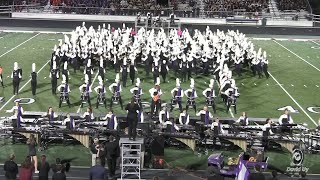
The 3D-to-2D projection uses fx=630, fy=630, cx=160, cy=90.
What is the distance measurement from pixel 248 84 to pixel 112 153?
40.2ft

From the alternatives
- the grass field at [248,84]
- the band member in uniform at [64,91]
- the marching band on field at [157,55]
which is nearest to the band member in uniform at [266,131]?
the grass field at [248,84]

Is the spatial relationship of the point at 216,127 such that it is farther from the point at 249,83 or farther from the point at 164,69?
the point at 249,83

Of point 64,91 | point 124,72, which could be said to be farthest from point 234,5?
point 64,91

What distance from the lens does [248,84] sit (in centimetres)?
2539

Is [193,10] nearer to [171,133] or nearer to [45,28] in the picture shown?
[45,28]

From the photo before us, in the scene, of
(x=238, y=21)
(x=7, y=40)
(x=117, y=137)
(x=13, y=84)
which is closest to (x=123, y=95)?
(x=13, y=84)

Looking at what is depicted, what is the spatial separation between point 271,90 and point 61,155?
36.1 ft

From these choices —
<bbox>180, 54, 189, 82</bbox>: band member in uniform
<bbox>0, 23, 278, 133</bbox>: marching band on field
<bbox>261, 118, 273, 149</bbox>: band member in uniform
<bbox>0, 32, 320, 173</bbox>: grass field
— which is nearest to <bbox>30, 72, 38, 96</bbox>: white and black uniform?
<bbox>0, 32, 320, 173</bbox>: grass field

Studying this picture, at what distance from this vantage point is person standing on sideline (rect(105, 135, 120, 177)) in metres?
14.1

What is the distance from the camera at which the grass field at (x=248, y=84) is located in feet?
69.5

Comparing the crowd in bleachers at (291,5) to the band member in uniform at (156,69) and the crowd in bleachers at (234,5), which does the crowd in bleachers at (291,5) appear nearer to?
the crowd in bleachers at (234,5)

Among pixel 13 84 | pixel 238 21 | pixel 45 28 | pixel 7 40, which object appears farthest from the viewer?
pixel 238 21

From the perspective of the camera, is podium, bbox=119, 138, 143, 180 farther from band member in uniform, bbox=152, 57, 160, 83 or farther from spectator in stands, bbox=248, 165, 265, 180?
band member in uniform, bbox=152, 57, 160, 83

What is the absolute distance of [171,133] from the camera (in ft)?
53.8
